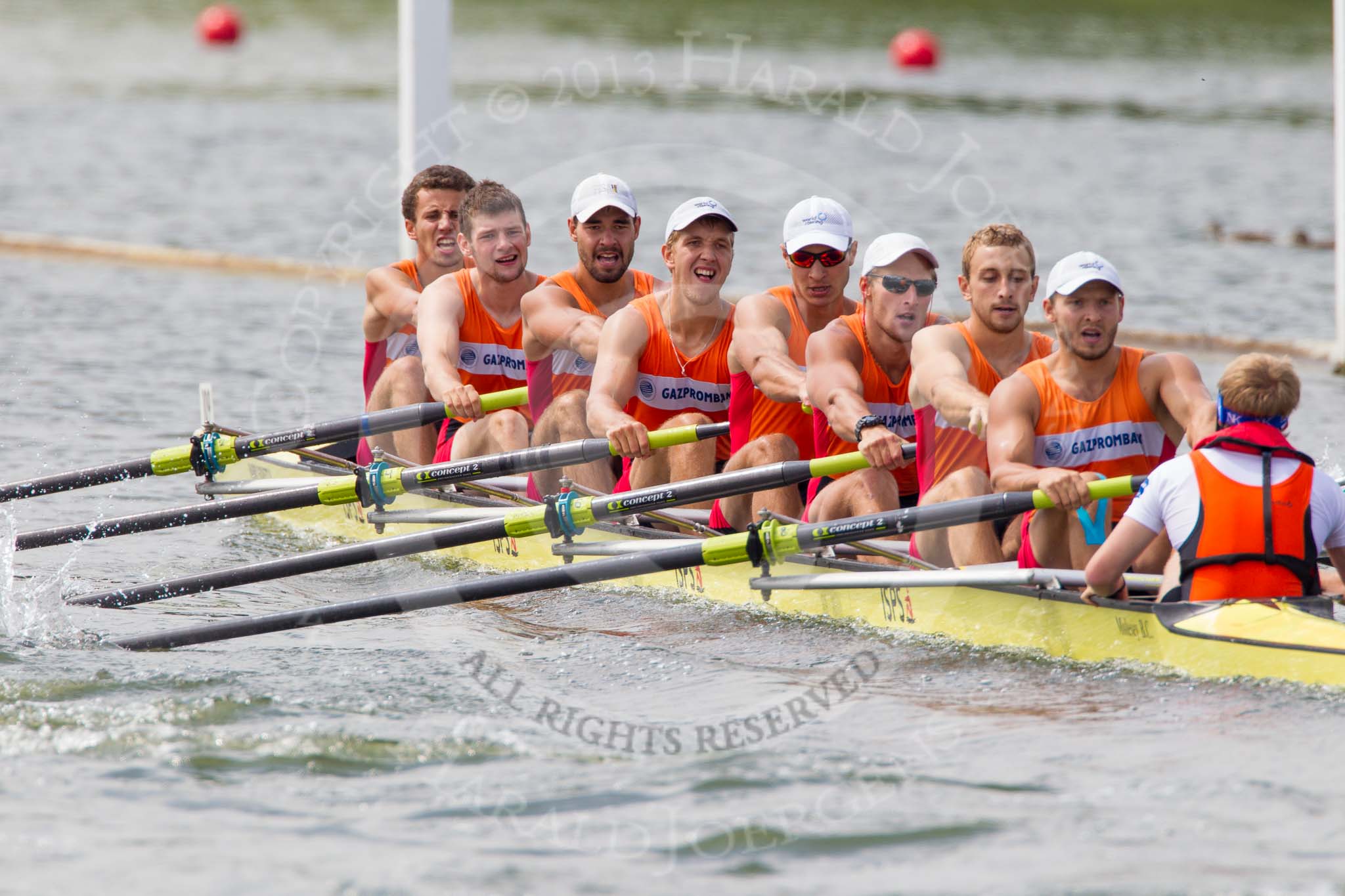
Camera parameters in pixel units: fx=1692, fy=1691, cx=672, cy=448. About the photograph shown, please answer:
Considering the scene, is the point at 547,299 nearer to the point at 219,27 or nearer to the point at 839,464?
the point at 839,464

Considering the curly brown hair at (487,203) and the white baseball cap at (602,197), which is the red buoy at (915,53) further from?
the white baseball cap at (602,197)

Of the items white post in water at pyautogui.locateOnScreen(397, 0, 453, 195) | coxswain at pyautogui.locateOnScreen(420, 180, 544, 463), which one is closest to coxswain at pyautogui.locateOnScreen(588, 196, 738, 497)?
coxswain at pyautogui.locateOnScreen(420, 180, 544, 463)

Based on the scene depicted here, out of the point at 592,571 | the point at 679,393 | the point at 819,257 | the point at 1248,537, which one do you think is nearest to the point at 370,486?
the point at 679,393

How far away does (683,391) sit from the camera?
279 inches

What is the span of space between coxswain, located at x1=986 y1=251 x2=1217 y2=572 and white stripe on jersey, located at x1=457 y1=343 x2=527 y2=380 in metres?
3.03

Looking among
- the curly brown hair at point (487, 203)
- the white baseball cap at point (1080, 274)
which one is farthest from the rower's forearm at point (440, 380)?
the white baseball cap at point (1080, 274)

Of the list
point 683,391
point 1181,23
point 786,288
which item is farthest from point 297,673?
point 1181,23

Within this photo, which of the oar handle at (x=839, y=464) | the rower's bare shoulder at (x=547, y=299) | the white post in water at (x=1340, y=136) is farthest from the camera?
the white post in water at (x=1340, y=136)

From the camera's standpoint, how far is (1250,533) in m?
5.04

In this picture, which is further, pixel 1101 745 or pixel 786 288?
pixel 786 288

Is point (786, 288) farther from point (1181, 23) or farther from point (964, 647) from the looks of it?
point (1181, 23)

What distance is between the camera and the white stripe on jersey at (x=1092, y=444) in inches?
223

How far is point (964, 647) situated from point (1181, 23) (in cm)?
3638

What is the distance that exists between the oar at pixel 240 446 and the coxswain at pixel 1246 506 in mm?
3341
